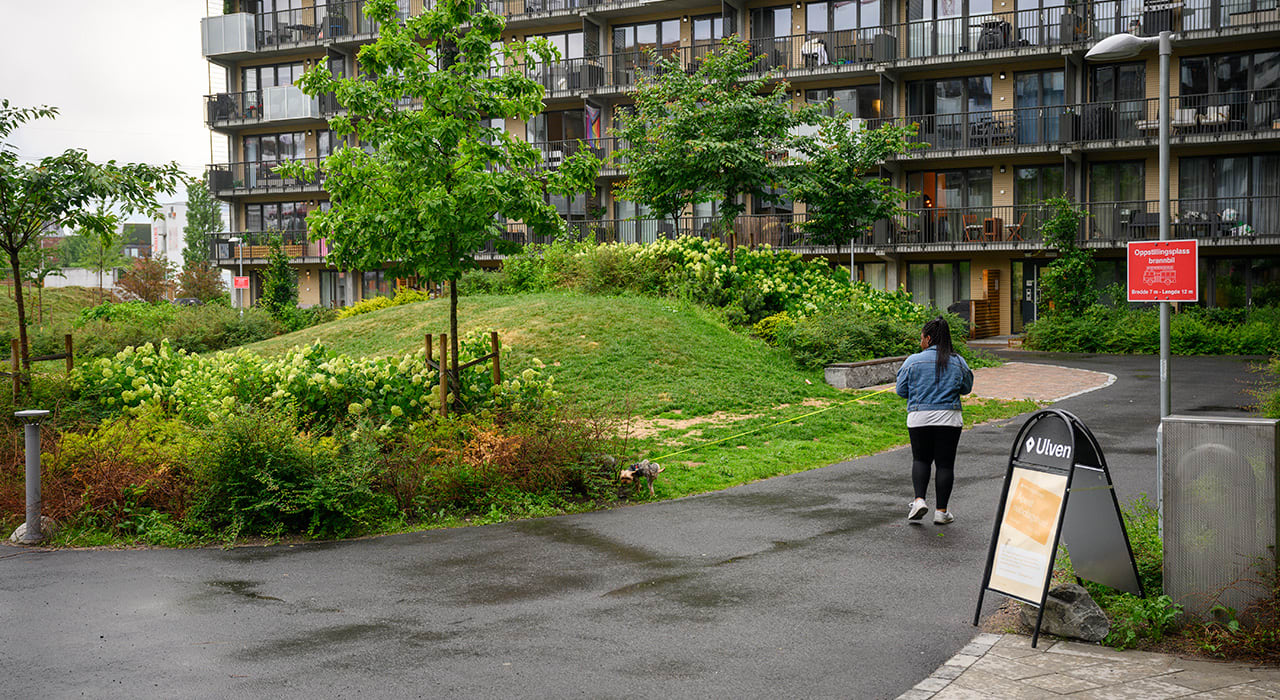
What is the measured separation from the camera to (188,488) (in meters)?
9.31

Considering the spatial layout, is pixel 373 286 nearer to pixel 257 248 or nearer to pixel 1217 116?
pixel 257 248

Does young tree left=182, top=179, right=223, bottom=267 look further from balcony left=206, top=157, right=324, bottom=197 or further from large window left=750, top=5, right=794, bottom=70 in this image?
large window left=750, top=5, right=794, bottom=70

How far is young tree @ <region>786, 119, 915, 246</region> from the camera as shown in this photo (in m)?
26.7

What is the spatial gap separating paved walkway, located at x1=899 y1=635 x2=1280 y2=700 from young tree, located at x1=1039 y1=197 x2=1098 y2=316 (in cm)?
2560

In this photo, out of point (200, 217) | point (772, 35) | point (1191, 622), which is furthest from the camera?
point (200, 217)

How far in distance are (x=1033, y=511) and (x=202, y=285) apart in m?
46.1

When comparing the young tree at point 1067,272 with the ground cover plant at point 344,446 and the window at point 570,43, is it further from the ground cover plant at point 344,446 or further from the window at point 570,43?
the window at point 570,43

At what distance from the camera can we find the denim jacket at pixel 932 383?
8742 mm

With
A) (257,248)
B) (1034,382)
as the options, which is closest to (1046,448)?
(1034,382)

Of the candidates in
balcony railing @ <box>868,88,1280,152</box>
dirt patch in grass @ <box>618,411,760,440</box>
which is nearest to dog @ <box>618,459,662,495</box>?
dirt patch in grass @ <box>618,411,760,440</box>

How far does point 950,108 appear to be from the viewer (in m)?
36.9

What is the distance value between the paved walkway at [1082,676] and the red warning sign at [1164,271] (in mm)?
5579

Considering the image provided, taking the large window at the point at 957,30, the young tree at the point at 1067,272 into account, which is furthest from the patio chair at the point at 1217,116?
the large window at the point at 957,30

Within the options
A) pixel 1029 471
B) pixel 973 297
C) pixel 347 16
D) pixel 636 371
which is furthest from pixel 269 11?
pixel 1029 471
